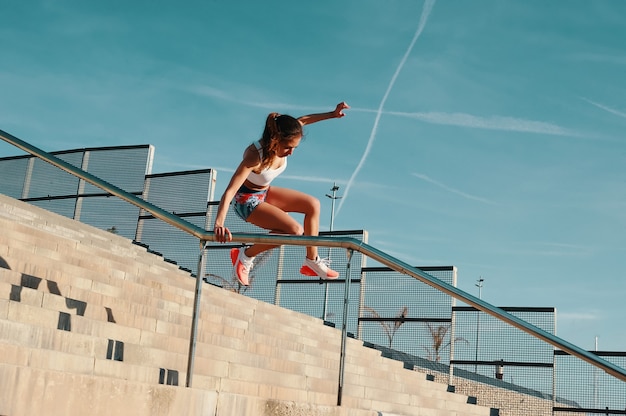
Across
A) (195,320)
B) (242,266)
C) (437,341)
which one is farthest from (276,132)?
(437,341)

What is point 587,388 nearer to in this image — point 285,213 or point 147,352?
point 285,213

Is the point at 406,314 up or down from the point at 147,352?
up

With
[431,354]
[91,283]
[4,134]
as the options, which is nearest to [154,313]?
[91,283]

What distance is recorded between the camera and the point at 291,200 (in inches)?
214

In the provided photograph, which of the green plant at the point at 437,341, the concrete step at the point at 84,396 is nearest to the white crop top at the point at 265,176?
the concrete step at the point at 84,396

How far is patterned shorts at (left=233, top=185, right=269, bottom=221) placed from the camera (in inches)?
208

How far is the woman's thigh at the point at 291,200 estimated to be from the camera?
5.33 metres

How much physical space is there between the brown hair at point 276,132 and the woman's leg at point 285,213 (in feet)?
1.48

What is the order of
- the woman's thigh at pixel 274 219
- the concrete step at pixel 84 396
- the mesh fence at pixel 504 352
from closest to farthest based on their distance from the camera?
1. the concrete step at pixel 84 396
2. the woman's thigh at pixel 274 219
3. the mesh fence at pixel 504 352

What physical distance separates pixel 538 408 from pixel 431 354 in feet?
6.28

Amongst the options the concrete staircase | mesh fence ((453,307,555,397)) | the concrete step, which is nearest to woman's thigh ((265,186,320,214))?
the concrete staircase

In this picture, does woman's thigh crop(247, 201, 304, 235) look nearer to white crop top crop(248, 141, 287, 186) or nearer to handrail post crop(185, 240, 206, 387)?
white crop top crop(248, 141, 287, 186)

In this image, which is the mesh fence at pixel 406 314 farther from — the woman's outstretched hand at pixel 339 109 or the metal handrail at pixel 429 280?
the metal handrail at pixel 429 280

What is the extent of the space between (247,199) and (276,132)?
24.9 inches
